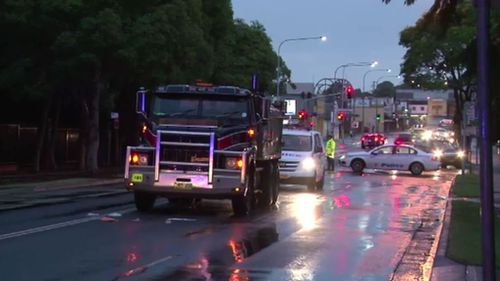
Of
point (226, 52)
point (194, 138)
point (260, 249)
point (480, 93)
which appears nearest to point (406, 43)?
point (226, 52)

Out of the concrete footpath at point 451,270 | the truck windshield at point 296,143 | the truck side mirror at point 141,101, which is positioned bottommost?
the concrete footpath at point 451,270

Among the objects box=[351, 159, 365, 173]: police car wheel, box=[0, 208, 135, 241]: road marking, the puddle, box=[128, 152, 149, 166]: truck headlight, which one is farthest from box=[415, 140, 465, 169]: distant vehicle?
the puddle

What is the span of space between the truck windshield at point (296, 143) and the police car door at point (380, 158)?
13667 millimetres

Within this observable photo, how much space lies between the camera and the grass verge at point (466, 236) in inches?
429

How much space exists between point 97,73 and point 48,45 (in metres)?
2.24

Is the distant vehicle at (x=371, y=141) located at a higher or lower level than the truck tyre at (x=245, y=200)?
higher

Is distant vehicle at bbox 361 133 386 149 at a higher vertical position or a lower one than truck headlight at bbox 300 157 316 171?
higher

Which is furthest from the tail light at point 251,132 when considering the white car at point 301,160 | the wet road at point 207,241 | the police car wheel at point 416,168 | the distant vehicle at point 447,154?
the distant vehicle at point 447,154

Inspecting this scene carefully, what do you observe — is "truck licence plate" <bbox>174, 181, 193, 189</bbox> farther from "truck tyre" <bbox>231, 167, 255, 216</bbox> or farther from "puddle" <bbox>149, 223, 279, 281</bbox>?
"puddle" <bbox>149, 223, 279, 281</bbox>

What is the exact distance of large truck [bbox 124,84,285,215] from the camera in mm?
16375

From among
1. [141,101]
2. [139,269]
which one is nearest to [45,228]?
[141,101]

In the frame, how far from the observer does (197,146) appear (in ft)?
53.7

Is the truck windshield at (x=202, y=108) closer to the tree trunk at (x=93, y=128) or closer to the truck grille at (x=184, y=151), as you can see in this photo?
the truck grille at (x=184, y=151)

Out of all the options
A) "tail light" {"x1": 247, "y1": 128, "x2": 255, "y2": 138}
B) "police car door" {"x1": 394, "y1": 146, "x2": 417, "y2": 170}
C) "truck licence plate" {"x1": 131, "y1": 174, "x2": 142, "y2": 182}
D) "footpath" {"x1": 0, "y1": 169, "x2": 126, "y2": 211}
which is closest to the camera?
"truck licence plate" {"x1": 131, "y1": 174, "x2": 142, "y2": 182}
